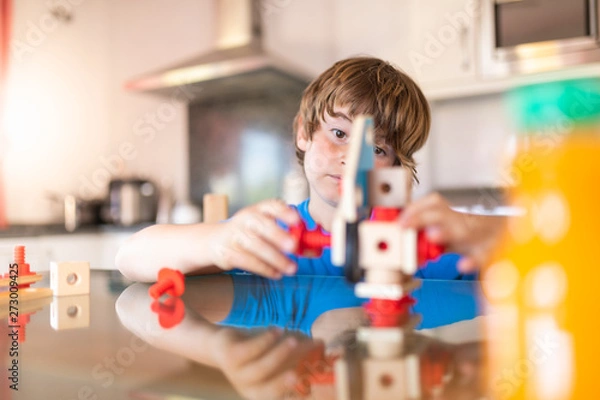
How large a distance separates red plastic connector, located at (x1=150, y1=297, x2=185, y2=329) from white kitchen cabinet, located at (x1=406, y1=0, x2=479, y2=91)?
2.08 meters

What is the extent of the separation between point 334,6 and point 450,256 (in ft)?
7.42

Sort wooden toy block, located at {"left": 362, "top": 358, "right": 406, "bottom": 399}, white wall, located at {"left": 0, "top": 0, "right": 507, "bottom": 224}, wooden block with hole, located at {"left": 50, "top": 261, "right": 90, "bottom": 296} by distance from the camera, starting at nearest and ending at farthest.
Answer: wooden toy block, located at {"left": 362, "top": 358, "right": 406, "bottom": 399} < wooden block with hole, located at {"left": 50, "top": 261, "right": 90, "bottom": 296} < white wall, located at {"left": 0, "top": 0, "right": 507, "bottom": 224}

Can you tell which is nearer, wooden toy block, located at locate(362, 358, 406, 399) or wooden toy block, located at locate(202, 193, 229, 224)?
wooden toy block, located at locate(362, 358, 406, 399)

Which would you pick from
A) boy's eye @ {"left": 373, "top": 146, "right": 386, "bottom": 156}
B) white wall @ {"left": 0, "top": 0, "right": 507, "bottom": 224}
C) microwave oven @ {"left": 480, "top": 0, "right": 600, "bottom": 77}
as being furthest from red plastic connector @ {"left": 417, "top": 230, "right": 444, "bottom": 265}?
white wall @ {"left": 0, "top": 0, "right": 507, "bottom": 224}

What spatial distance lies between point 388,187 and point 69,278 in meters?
0.49

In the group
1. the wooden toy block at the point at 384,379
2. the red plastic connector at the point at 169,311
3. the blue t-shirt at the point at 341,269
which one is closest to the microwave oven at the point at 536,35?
the blue t-shirt at the point at 341,269

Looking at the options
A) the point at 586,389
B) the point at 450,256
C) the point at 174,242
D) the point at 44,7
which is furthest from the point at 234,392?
the point at 44,7

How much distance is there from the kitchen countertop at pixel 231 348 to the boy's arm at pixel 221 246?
5 centimetres

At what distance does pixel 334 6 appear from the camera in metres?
2.90

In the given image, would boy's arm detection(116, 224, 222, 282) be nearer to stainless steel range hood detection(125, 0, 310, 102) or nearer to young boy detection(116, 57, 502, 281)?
young boy detection(116, 57, 502, 281)

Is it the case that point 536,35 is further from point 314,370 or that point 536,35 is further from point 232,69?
point 314,370

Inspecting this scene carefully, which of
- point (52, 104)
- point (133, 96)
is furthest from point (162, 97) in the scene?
point (52, 104)

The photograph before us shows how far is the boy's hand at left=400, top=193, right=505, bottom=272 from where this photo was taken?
50cm

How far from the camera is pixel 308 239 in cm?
52
